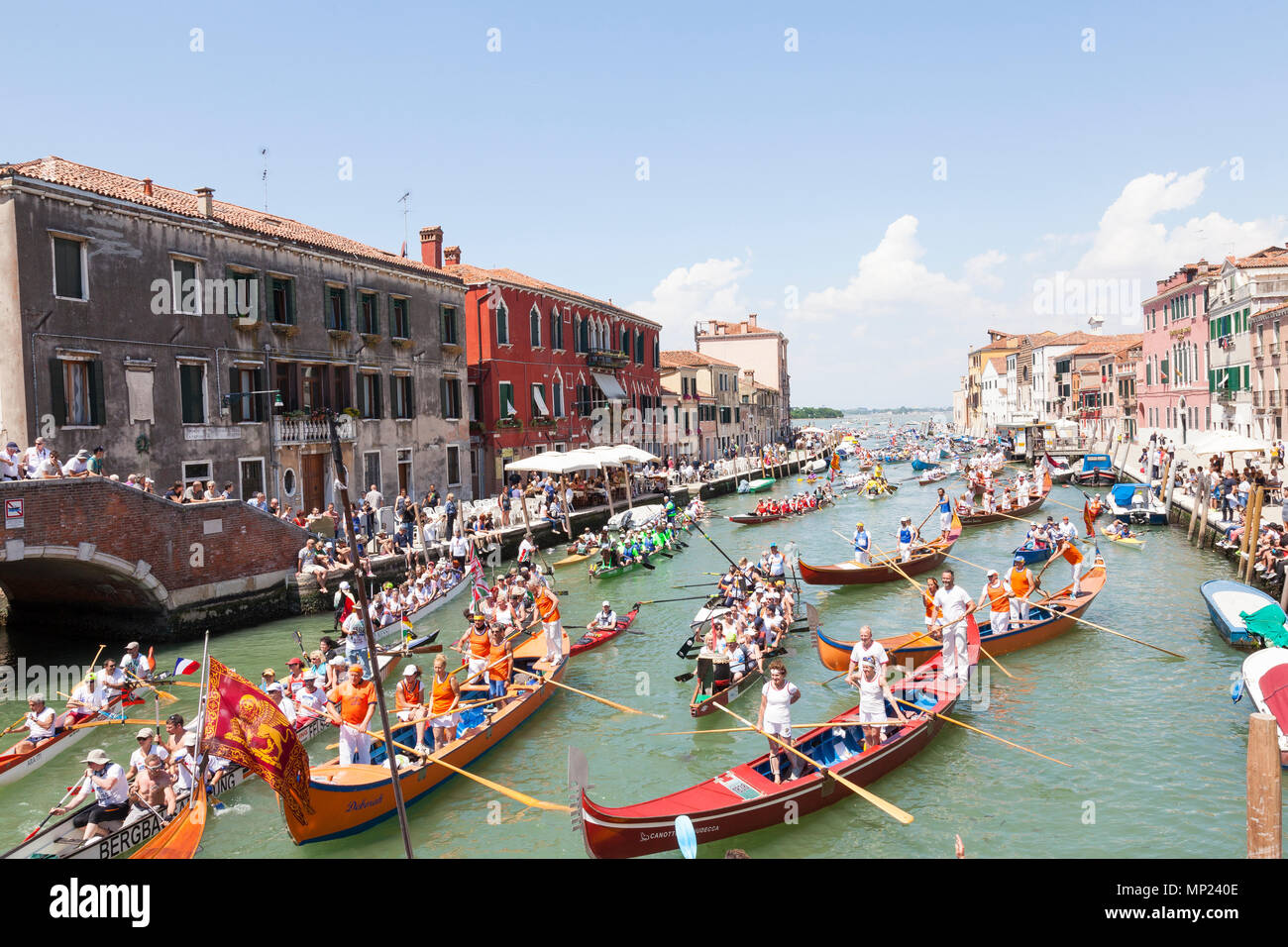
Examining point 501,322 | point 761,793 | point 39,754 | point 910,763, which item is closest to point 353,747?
point 761,793

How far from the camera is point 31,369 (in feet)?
57.6

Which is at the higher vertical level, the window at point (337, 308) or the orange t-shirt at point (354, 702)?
the window at point (337, 308)

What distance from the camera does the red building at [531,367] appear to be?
33906 millimetres

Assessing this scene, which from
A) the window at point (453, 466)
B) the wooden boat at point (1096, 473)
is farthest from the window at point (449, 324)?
the wooden boat at point (1096, 473)

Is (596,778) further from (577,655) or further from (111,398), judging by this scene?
(111,398)

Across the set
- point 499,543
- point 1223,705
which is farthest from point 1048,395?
point 1223,705

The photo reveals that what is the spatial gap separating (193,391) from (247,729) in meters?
15.8

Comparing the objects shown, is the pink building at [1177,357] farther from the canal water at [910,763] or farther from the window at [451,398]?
the window at [451,398]

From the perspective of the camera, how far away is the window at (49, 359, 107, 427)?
1803 cm

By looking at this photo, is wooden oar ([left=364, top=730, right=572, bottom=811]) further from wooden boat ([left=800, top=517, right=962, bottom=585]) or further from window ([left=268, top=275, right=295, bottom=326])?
window ([left=268, top=275, right=295, bottom=326])

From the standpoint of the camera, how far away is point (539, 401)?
36.6 m

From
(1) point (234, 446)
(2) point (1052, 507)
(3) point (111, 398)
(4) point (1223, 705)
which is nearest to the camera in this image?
(4) point (1223, 705)

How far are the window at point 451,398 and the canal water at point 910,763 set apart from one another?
1238 cm
